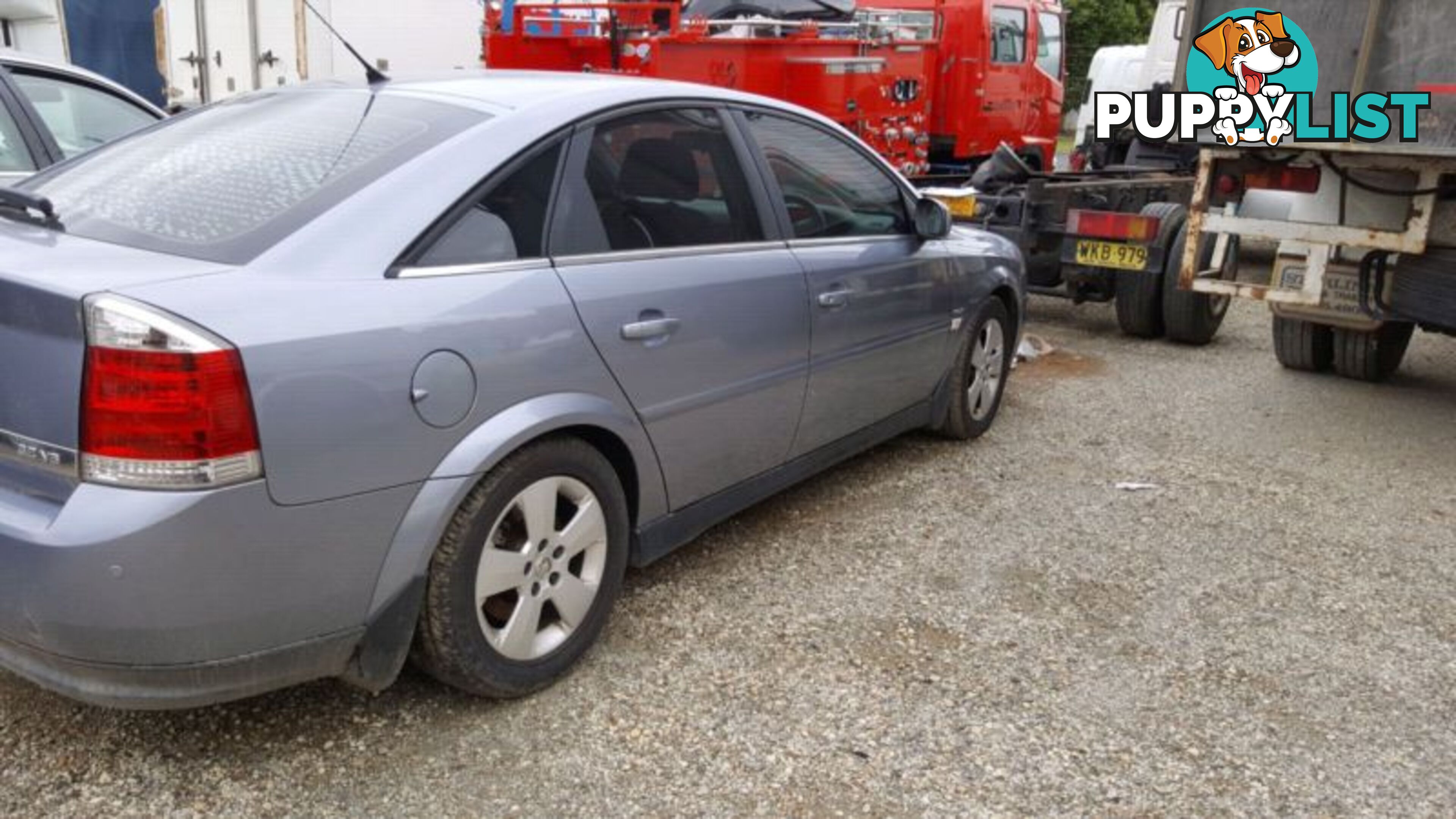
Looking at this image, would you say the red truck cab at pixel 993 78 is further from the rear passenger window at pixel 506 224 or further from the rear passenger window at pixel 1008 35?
the rear passenger window at pixel 506 224

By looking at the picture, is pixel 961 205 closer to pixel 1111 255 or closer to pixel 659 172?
pixel 1111 255

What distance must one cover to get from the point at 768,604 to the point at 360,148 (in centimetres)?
181

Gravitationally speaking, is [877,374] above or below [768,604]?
above

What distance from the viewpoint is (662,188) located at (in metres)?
3.28

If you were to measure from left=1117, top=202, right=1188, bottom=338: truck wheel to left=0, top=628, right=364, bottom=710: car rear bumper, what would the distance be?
6.42 m

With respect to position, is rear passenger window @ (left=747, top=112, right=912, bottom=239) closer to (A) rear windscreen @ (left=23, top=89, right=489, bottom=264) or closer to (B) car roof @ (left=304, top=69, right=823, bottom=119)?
(B) car roof @ (left=304, top=69, right=823, bottom=119)

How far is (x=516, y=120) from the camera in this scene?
9.49 ft

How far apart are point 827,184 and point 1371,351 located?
4324mm

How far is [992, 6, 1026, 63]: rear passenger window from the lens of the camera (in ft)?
36.0

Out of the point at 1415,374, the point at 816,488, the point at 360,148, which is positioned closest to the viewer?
the point at 360,148

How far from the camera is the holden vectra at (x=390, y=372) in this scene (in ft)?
7.05

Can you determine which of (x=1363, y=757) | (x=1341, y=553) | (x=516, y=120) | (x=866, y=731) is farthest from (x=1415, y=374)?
(x=516, y=120)

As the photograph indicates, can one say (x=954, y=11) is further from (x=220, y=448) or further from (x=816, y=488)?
(x=220, y=448)

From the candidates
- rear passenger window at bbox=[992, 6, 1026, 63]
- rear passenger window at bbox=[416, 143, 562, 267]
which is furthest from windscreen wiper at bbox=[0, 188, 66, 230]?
rear passenger window at bbox=[992, 6, 1026, 63]
